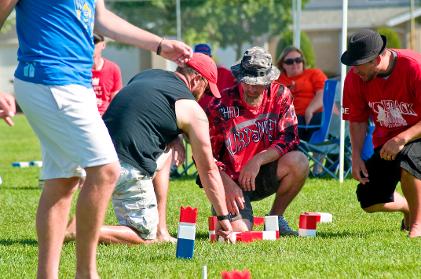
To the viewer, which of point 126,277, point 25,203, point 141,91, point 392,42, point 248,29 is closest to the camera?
point 126,277

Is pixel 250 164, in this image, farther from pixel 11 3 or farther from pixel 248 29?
pixel 248 29

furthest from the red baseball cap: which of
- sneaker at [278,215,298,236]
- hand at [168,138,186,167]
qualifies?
sneaker at [278,215,298,236]

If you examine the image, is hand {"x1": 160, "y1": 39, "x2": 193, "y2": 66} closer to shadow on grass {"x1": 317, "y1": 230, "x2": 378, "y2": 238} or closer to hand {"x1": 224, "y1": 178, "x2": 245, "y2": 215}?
hand {"x1": 224, "y1": 178, "x2": 245, "y2": 215}

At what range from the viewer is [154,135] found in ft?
22.6

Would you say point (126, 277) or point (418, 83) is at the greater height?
point (418, 83)

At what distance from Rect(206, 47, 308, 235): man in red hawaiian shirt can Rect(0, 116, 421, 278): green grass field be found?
0.46m

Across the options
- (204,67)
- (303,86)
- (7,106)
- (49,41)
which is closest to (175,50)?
(49,41)

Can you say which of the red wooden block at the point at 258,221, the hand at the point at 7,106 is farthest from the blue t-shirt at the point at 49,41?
the red wooden block at the point at 258,221

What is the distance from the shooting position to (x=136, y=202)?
699 centimetres

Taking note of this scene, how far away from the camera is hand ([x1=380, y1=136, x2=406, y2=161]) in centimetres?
721

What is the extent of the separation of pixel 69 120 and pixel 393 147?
3.15m

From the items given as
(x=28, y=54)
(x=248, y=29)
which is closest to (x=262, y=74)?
(x=28, y=54)

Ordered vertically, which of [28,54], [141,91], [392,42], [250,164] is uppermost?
[28,54]

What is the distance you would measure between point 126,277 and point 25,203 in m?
4.80
